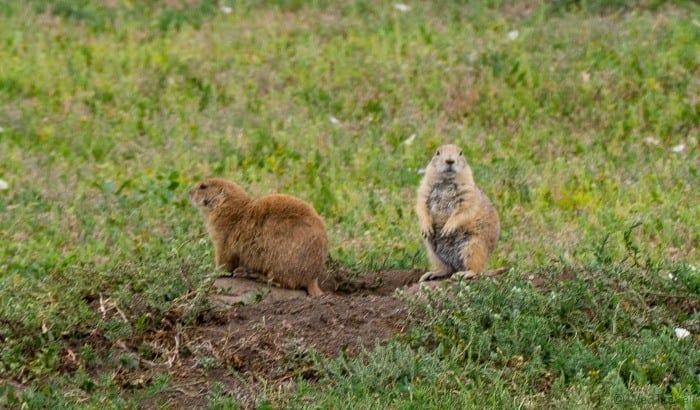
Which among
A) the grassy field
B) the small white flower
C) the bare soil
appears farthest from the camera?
the small white flower

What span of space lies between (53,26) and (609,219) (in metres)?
7.55

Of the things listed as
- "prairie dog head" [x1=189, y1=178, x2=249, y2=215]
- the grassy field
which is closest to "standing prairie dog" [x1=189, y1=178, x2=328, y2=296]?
"prairie dog head" [x1=189, y1=178, x2=249, y2=215]

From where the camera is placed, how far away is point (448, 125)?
39.1 ft

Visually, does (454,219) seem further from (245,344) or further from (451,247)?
(245,344)

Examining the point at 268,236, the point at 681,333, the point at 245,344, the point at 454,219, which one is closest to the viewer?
the point at 245,344

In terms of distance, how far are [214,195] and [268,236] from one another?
59 cm

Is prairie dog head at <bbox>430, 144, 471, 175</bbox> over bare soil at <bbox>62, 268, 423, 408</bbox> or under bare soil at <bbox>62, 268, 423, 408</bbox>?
over

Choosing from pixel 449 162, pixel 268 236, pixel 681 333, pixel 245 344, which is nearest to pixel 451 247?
pixel 449 162

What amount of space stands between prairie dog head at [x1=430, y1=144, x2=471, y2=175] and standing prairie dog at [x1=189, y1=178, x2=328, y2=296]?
92 centimetres

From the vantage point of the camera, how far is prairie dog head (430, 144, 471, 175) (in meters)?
8.16

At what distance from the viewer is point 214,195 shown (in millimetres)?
8094

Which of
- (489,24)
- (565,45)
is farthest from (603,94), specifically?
(489,24)

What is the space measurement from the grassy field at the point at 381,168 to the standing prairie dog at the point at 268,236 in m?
0.29

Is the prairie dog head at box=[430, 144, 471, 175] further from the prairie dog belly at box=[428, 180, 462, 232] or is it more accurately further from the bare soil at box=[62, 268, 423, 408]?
the bare soil at box=[62, 268, 423, 408]
